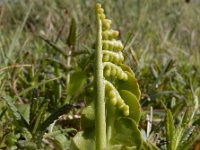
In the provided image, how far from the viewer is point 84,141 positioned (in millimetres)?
879

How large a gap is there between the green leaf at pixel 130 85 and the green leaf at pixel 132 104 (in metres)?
0.02

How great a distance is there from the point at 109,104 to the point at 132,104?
1.7 inches

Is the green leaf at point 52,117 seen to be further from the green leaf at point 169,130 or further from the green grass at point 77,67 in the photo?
the green leaf at point 169,130

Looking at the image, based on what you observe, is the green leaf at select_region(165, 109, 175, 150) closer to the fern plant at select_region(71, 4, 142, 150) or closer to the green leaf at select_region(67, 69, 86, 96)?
the fern plant at select_region(71, 4, 142, 150)

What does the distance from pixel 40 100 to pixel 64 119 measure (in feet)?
1.07

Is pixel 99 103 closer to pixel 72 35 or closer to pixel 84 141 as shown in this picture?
pixel 84 141

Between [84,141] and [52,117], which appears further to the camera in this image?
[52,117]

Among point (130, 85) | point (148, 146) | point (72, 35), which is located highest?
point (72, 35)

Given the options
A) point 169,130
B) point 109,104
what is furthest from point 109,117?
point 169,130

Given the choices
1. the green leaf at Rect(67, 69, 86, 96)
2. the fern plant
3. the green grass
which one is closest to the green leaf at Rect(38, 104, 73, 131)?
the green grass

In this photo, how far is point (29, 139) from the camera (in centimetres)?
103

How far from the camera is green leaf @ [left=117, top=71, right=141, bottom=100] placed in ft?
2.97

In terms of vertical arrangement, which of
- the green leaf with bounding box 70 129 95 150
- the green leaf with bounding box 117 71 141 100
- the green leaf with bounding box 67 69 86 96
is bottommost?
the green leaf with bounding box 70 129 95 150

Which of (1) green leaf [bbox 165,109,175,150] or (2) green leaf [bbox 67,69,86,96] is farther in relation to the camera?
(2) green leaf [bbox 67,69,86,96]
